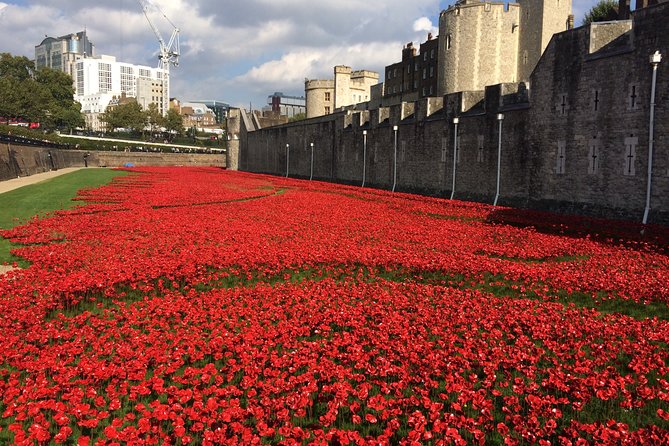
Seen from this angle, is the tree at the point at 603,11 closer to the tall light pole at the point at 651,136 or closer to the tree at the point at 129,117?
the tall light pole at the point at 651,136

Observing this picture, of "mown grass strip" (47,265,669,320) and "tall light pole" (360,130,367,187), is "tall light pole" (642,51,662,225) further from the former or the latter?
"tall light pole" (360,130,367,187)

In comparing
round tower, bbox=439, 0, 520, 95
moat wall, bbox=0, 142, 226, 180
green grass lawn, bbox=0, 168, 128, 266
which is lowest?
green grass lawn, bbox=0, 168, 128, 266

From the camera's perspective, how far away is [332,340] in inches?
297

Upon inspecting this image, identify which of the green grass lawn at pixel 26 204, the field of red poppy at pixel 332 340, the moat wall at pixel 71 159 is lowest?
the field of red poppy at pixel 332 340

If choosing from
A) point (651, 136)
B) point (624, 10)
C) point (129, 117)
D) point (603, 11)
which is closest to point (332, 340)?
point (651, 136)

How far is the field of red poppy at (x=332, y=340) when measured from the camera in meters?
5.23

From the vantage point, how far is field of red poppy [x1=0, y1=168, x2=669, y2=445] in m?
5.23

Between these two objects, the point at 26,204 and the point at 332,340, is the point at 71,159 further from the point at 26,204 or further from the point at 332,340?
the point at 332,340

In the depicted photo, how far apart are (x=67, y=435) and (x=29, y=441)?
0.99 ft

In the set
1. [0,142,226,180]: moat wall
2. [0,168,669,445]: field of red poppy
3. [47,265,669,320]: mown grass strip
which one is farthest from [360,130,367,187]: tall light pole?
[47,265,669,320]: mown grass strip

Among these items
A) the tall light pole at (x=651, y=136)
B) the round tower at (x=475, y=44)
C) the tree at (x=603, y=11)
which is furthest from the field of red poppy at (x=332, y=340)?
the tree at (x=603, y=11)

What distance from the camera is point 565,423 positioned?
544 centimetres

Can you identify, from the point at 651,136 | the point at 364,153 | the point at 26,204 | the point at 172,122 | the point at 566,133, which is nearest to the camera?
the point at 651,136

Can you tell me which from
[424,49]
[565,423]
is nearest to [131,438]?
[565,423]
